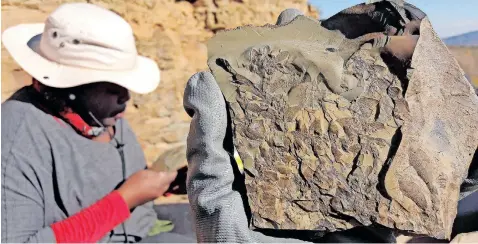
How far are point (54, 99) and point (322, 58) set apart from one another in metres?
1.00

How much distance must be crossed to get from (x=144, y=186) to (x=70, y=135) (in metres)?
0.28

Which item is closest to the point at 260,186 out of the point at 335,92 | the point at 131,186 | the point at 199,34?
the point at 335,92

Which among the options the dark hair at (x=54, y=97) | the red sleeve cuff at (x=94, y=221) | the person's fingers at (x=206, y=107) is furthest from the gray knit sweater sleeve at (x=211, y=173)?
the dark hair at (x=54, y=97)

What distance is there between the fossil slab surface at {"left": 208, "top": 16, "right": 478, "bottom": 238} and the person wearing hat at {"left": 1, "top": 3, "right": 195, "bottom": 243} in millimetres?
782

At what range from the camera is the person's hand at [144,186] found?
1.65 meters

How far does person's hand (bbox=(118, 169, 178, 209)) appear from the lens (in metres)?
1.65

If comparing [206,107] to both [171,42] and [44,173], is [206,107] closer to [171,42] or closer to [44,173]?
[44,173]

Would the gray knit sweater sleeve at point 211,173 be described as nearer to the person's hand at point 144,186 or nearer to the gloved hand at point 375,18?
the gloved hand at point 375,18

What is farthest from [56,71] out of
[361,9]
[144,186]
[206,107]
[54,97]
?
[361,9]

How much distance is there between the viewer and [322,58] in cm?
95

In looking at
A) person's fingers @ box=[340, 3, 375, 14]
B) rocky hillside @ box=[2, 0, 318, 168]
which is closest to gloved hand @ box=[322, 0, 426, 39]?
person's fingers @ box=[340, 3, 375, 14]

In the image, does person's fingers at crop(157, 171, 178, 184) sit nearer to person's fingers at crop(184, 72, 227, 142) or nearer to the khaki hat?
the khaki hat

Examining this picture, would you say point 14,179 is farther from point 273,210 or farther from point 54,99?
point 273,210

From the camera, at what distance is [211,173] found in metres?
0.92
